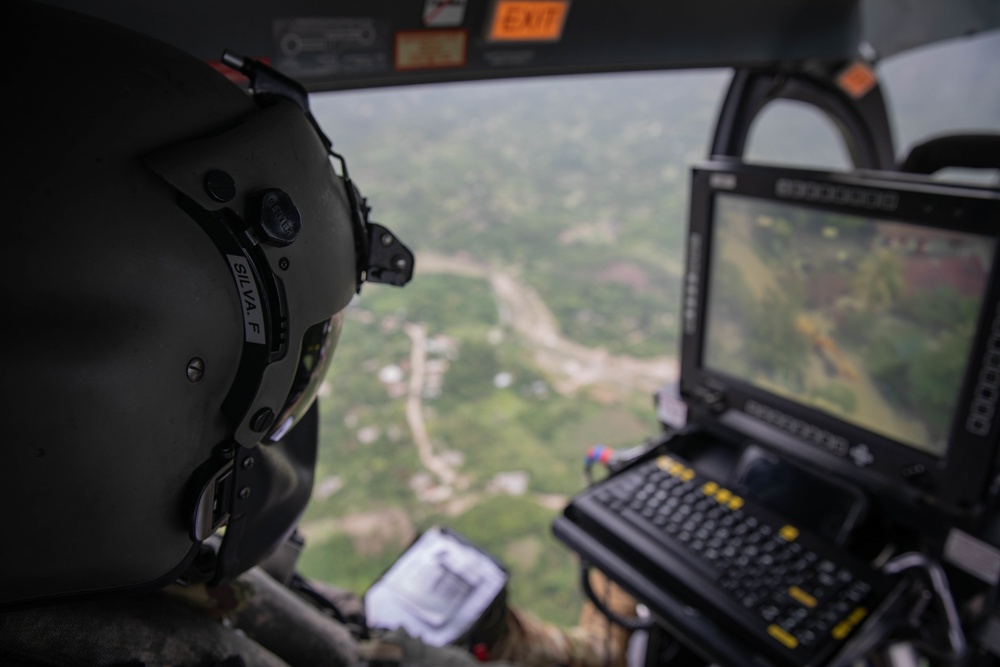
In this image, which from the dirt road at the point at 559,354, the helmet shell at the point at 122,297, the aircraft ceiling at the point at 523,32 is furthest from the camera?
the dirt road at the point at 559,354

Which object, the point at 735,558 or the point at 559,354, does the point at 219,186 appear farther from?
the point at 559,354

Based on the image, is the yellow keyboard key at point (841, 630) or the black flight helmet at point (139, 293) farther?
the yellow keyboard key at point (841, 630)

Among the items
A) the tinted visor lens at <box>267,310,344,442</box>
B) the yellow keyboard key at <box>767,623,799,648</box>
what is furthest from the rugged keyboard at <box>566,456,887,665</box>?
the tinted visor lens at <box>267,310,344,442</box>

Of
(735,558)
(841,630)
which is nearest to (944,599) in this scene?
(841,630)

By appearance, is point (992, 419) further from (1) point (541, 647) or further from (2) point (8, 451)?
(2) point (8, 451)

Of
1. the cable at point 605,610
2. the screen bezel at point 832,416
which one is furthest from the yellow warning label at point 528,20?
the cable at point 605,610

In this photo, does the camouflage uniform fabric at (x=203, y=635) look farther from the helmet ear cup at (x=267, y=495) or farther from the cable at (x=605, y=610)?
the cable at (x=605, y=610)
